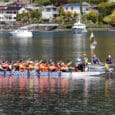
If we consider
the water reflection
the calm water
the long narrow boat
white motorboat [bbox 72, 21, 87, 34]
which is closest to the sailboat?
white motorboat [bbox 72, 21, 87, 34]

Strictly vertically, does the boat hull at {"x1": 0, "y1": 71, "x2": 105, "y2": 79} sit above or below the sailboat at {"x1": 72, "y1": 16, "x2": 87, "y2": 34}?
above

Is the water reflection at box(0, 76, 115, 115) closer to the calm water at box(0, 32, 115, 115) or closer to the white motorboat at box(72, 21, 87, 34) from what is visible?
the calm water at box(0, 32, 115, 115)

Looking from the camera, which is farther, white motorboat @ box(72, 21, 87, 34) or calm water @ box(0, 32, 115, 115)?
white motorboat @ box(72, 21, 87, 34)

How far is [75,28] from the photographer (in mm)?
196250

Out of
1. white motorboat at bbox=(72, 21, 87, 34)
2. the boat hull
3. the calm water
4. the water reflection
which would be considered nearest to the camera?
the calm water

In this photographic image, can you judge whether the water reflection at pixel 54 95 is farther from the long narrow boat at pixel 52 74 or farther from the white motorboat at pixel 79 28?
the white motorboat at pixel 79 28

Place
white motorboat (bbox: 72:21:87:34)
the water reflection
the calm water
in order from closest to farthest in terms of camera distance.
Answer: the calm water < the water reflection < white motorboat (bbox: 72:21:87:34)

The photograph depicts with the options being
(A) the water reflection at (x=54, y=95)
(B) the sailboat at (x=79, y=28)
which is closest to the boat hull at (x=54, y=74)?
(A) the water reflection at (x=54, y=95)

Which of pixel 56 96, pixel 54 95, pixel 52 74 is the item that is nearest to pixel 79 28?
pixel 52 74

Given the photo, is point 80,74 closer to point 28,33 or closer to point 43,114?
point 43,114

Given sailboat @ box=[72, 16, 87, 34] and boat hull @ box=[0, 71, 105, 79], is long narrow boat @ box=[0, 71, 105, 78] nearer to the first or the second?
boat hull @ box=[0, 71, 105, 79]

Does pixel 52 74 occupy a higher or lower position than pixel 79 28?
higher

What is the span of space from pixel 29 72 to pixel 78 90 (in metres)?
9.58

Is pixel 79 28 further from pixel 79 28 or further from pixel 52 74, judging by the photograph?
pixel 52 74
